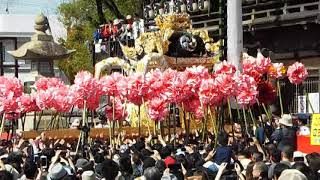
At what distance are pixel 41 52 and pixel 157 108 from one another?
1217 cm

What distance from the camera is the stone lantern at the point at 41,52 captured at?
2864 cm

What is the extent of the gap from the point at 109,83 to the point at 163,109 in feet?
5.09

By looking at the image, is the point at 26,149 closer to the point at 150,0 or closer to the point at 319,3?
the point at 319,3

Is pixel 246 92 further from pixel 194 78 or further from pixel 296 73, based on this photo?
pixel 296 73

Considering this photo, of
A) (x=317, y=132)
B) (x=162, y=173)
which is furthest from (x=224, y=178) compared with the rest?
(x=317, y=132)

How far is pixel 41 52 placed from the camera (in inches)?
1129

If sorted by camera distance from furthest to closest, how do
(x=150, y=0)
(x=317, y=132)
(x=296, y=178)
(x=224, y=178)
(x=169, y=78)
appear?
(x=150, y=0) → (x=169, y=78) → (x=317, y=132) → (x=224, y=178) → (x=296, y=178)

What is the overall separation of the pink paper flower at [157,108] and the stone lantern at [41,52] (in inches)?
460

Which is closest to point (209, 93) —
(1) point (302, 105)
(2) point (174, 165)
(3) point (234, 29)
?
(3) point (234, 29)

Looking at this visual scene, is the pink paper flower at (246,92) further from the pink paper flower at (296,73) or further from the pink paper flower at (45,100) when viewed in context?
A: the pink paper flower at (45,100)

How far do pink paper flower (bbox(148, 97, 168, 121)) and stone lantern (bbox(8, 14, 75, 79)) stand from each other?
11.7 metres

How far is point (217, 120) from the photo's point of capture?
1738 cm

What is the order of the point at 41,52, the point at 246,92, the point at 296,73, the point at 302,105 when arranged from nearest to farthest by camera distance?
the point at 246,92
the point at 296,73
the point at 302,105
the point at 41,52

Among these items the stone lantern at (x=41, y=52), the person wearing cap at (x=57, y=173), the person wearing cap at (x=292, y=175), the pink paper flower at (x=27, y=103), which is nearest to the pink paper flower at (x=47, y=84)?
the pink paper flower at (x=27, y=103)
